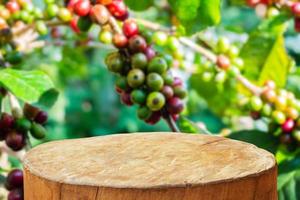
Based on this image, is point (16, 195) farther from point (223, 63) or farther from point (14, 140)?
point (223, 63)

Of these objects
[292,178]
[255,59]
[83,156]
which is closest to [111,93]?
[255,59]

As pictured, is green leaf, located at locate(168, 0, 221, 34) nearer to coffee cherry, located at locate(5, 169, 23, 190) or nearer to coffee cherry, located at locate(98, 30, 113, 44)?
coffee cherry, located at locate(98, 30, 113, 44)

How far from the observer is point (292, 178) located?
1.36 metres

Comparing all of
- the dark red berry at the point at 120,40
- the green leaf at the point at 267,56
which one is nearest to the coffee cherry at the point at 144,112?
the dark red berry at the point at 120,40

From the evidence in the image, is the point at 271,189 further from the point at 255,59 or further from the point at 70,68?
the point at 70,68

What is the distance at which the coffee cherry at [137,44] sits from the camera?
1242mm

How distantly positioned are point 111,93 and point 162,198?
12.0 feet

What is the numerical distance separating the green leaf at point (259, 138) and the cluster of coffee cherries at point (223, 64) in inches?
4.6

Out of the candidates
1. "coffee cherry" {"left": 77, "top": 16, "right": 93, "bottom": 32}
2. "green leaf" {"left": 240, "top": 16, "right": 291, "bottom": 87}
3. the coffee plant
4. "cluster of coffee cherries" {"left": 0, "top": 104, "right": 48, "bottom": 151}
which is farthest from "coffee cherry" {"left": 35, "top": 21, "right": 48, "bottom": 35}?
"green leaf" {"left": 240, "top": 16, "right": 291, "bottom": 87}

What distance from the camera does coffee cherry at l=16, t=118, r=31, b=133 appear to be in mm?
1186

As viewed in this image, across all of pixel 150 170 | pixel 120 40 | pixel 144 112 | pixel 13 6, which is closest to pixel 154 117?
pixel 144 112

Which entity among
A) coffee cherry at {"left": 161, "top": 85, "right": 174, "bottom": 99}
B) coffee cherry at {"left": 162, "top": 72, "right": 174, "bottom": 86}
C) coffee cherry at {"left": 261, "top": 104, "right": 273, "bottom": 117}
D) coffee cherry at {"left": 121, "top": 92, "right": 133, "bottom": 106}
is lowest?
coffee cherry at {"left": 261, "top": 104, "right": 273, "bottom": 117}

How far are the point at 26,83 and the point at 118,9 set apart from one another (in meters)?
0.23

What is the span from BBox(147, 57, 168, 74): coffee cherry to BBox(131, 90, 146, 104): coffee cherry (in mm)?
39
